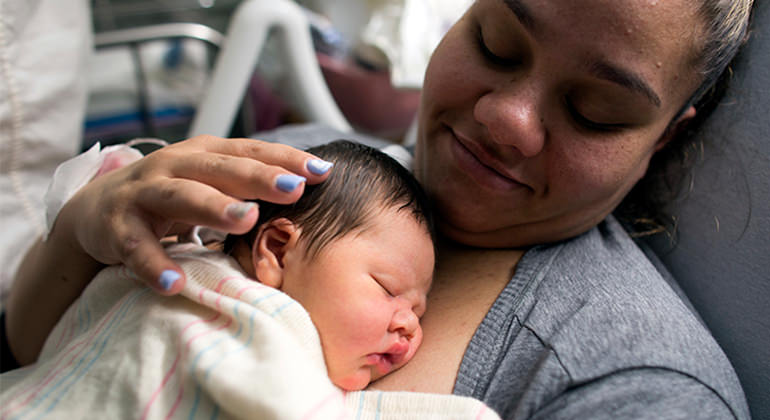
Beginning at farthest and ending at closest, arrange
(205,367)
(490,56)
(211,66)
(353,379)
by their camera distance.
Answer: (211,66) < (490,56) < (353,379) < (205,367)

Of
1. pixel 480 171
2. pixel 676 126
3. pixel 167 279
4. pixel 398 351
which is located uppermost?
pixel 676 126

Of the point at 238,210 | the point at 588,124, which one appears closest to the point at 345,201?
the point at 238,210

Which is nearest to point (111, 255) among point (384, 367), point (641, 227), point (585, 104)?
point (384, 367)

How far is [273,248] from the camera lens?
0.76m

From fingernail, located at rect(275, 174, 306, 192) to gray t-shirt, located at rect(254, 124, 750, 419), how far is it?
37 cm

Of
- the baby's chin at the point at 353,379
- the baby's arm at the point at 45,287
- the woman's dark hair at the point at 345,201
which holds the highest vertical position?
the woman's dark hair at the point at 345,201

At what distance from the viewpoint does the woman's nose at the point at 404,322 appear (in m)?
0.74

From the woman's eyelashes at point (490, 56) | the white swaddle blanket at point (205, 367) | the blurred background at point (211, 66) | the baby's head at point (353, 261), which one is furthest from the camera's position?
the blurred background at point (211, 66)

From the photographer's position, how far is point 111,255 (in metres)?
0.76

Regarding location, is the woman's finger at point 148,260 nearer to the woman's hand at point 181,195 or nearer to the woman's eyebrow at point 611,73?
the woman's hand at point 181,195

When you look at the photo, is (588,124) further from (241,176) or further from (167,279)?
(167,279)

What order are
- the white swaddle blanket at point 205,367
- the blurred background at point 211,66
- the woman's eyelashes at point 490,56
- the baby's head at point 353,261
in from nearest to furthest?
the white swaddle blanket at point 205,367 → the baby's head at point 353,261 → the woman's eyelashes at point 490,56 → the blurred background at point 211,66

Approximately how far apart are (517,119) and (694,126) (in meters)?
0.47

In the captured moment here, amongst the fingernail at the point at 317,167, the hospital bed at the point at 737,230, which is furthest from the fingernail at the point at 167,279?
the hospital bed at the point at 737,230
